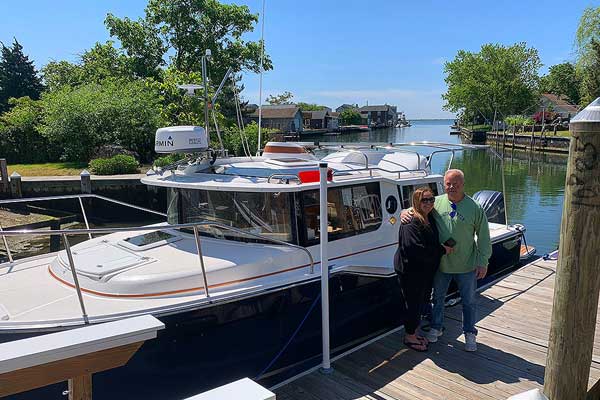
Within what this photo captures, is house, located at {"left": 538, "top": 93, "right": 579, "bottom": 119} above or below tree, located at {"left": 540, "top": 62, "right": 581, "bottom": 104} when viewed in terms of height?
below

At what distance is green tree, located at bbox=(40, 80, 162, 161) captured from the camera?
73.3ft

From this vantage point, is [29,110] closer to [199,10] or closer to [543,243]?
[199,10]

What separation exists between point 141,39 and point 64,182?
2015cm

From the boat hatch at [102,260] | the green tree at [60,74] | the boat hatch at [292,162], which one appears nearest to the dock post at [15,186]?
the boat hatch at [102,260]

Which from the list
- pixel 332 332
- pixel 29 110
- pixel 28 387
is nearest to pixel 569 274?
pixel 332 332

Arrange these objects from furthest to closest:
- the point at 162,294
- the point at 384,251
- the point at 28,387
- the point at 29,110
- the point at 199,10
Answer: the point at 199,10
the point at 29,110
the point at 384,251
the point at 162,294
the point at 28,387

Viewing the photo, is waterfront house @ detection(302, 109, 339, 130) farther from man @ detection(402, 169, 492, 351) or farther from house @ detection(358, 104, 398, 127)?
man @ detection(402, 169, 492, 351)

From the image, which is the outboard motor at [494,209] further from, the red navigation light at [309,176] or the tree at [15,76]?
the tree at [15,76]

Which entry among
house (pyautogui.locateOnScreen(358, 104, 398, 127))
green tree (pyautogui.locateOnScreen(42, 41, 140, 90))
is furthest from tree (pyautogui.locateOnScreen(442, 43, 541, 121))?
house (pyautogui.locateOnScreen(358, 104, 398, 127))

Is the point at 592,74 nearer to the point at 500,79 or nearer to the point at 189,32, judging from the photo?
the point at 500,79

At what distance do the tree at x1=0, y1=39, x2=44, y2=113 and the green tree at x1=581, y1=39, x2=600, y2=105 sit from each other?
173 ft

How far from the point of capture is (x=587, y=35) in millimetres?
41875

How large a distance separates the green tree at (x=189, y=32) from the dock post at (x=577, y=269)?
105 feet

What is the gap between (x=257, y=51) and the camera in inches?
1346
